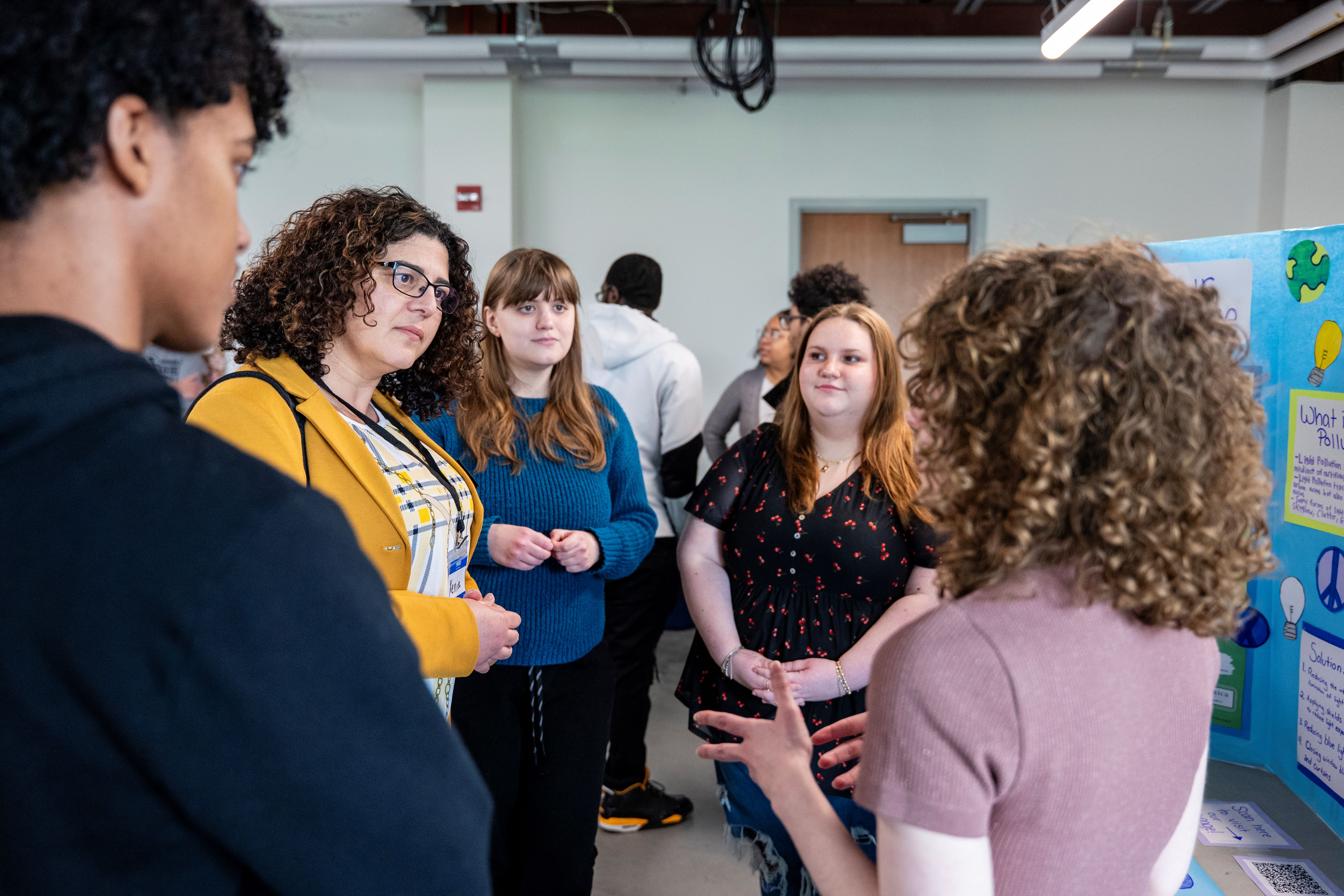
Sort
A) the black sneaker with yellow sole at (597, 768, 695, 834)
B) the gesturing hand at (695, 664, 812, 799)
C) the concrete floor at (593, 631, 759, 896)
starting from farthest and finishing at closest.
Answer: the black sneaker with yellow sole at (597, 768, 695, 834), the concrete floor at (593, 631, 759, 896), the gesturing hand at (695, 664, 812, 799)

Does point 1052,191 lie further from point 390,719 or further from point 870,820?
point 390,719

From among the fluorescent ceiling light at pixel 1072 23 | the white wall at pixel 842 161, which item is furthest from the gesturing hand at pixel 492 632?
the white wall at pixel 842 161

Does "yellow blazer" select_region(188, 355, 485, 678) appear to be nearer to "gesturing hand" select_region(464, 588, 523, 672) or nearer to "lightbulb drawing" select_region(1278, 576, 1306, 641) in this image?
"gesturing hand" select_region(464, 588, 523, 672)

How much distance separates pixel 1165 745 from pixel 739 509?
1.18 metres

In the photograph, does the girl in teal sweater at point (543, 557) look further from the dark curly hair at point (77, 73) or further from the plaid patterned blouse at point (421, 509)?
the dark curly hair at point (77, 73)

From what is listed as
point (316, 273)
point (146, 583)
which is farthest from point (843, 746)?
point (316, 273)

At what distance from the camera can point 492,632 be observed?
1.40 metres

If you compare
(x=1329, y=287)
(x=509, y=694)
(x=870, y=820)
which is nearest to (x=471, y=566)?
(x=509, y=694)

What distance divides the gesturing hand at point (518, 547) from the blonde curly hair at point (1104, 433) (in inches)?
42.6

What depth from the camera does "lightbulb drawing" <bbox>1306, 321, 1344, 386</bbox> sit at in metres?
1.99

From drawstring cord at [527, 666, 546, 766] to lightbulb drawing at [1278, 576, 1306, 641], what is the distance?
190cm

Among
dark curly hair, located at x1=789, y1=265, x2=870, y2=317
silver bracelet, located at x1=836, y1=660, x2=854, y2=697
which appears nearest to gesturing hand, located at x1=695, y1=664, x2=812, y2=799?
silver bracelet, located at x1=836, y1=660, x2=854, y2=697

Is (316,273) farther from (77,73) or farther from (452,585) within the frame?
(77,73)

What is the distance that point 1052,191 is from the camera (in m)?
5.27
